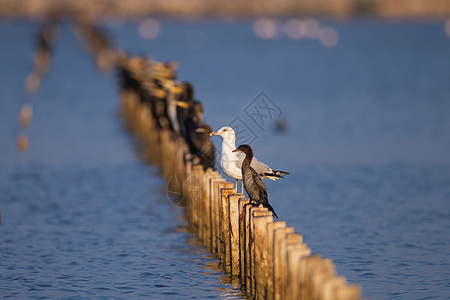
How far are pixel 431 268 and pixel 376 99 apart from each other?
2732 centimetres

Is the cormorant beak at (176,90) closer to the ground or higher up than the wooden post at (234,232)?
higher up

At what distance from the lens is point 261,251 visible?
9344 mm

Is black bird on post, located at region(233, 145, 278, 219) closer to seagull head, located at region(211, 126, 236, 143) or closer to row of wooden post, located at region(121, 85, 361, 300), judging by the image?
row of wooden post, located at region(121, 85, 361, 300)

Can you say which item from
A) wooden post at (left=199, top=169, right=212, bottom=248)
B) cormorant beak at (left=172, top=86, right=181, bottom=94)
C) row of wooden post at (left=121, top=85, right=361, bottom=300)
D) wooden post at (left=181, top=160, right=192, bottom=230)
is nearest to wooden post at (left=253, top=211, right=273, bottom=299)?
row of wooden post at (left=121, top=85, right=361, bottom=300)

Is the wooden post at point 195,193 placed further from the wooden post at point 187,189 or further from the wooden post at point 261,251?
the wooden post at point 261,251

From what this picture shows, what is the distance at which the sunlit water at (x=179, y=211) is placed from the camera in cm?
1166

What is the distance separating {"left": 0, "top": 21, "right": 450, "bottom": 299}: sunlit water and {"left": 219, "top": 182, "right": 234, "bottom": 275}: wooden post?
34 centimetres

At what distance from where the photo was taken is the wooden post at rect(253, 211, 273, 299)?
29.9 feet

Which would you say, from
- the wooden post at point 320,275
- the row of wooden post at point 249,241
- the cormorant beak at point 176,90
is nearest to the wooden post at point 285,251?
Answer: the row of wooden post at point 249,241

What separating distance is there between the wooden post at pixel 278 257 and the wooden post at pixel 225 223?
2098 millimetres

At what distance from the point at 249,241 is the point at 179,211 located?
5.80m

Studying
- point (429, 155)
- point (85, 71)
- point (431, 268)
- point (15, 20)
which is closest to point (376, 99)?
point (429, 155)

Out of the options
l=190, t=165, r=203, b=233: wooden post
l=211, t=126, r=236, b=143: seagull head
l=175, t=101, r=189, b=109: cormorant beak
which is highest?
l=175, t=101, r=189, b=109: cormorant beak

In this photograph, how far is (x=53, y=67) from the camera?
56.0 meters
